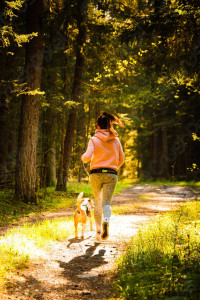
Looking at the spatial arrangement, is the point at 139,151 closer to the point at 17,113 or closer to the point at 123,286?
the point at 17,113

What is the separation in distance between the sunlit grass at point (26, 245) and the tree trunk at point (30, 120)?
14.2ft

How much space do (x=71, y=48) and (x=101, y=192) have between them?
10449 millimetres

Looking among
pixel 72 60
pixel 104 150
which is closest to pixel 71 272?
pixel 104 150

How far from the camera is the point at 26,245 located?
5223mm

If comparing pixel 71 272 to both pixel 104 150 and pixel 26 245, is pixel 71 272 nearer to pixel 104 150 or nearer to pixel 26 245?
pixel 26 245

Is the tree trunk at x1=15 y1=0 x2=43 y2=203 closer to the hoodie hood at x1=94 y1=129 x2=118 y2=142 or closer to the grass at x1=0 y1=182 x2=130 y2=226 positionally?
the grass at x1=0 y1=182 x2=130 y2=226

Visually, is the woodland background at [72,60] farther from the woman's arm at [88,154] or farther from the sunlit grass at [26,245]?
the sunlit grass at [26,245]

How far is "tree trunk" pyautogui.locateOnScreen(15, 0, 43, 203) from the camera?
11.0 meters

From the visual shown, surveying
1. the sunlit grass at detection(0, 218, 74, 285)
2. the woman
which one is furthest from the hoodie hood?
the sunlit grass at detection(0, 218, 74, 285)

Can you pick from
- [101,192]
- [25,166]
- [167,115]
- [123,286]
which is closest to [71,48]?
Result: [25,166]

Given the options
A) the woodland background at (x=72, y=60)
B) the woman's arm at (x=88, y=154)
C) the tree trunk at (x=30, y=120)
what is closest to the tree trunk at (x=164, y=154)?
the woodland background at (x=72, y=60)

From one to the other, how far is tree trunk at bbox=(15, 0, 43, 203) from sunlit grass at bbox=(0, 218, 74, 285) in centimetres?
432

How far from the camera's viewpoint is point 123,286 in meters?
3.63

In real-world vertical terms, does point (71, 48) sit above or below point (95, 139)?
above
